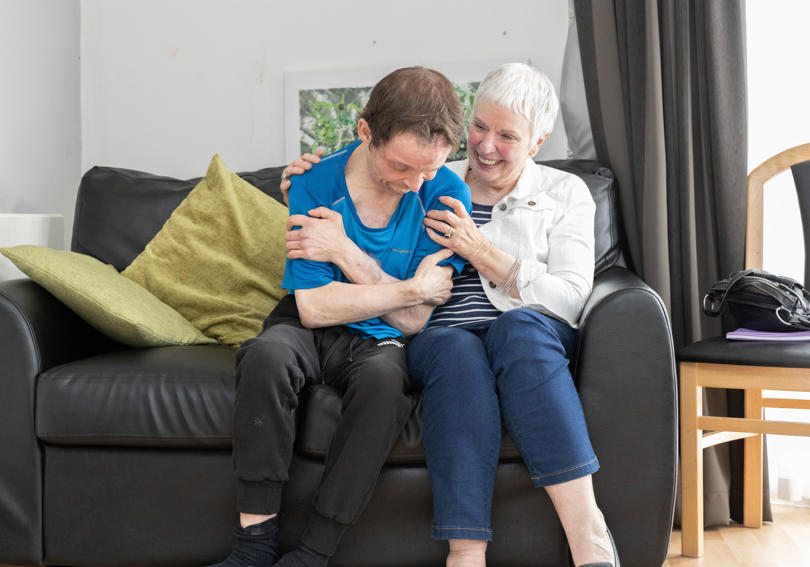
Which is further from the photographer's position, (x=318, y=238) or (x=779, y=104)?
(x=779, y=104)

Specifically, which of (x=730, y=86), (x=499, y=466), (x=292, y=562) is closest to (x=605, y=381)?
(x=499, y=466)

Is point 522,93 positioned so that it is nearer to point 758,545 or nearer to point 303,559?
point 303,559

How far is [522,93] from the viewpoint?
170cm

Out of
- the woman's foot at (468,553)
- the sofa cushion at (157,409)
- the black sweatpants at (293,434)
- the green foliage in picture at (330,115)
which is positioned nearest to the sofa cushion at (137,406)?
the sofa cushion at (157,409)

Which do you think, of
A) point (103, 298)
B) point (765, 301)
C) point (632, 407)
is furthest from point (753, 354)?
point (103, 298)

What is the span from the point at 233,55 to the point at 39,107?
2.32 feet

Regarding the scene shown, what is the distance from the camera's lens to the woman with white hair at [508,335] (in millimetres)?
1344

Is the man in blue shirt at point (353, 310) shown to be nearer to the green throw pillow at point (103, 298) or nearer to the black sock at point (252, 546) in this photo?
the black sock at point (252, 546)

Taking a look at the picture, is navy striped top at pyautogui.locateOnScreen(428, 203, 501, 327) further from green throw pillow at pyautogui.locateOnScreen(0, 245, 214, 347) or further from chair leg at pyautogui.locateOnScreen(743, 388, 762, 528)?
chair leg at pyautogui.locateOnScreen(743, 388, 762, 528)

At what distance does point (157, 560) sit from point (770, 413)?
5.68ft

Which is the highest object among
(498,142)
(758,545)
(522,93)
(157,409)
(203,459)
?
(522,93)

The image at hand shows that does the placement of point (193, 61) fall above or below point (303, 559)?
above

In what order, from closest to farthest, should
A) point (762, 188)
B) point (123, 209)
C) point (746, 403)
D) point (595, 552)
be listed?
point (595, 552)
point (746, 403)
point (762, 188)
point (123, 209)

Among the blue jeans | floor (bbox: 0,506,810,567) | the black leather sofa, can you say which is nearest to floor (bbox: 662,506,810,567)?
floor (bbox: 0,506,810,567)
